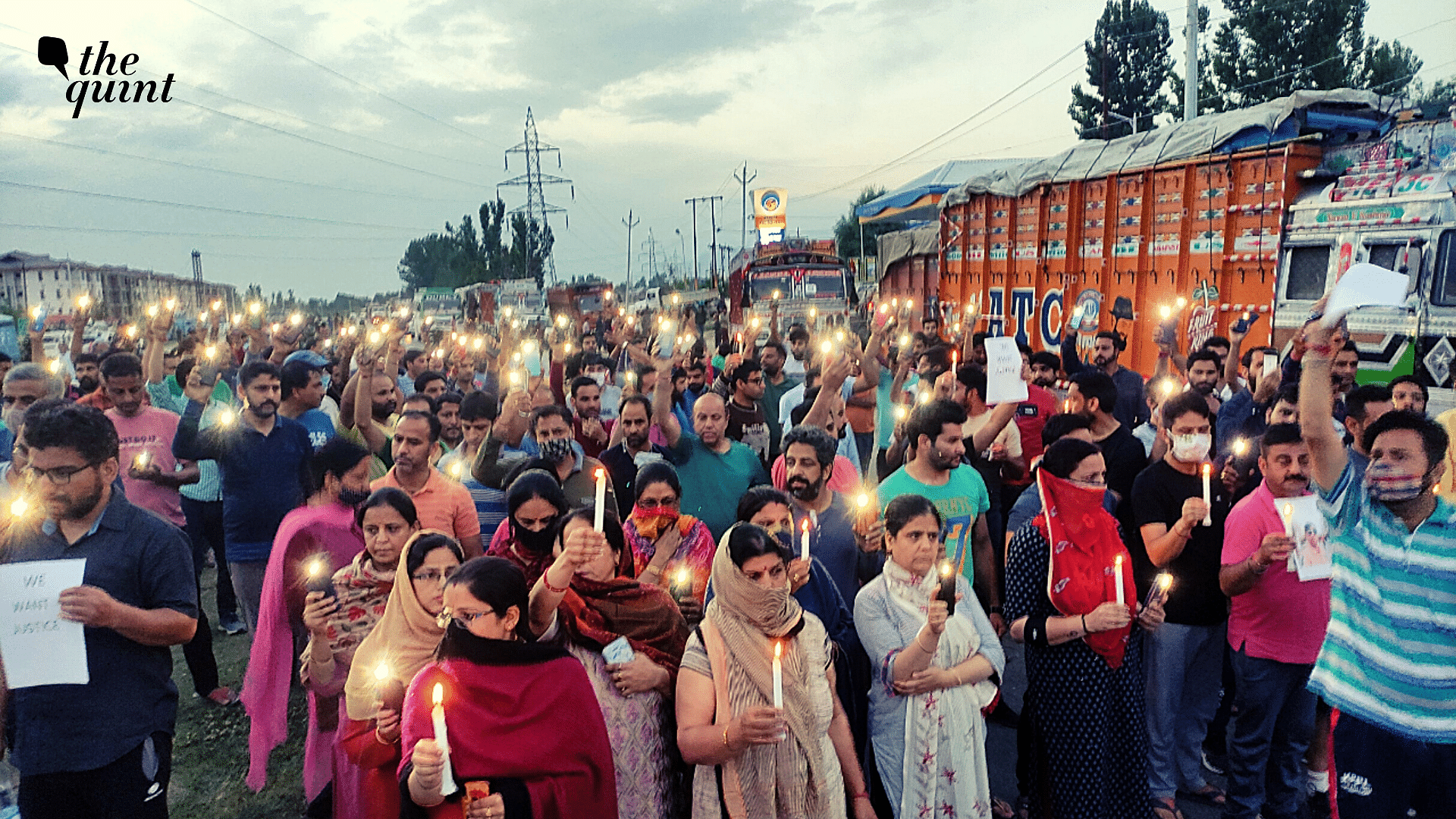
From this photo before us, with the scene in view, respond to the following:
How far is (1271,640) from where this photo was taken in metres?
3.79

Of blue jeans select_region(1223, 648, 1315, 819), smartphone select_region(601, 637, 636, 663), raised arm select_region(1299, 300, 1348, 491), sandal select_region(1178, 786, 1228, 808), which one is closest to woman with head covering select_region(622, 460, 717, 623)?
smartphone select_region(601, 637, 636, 663)

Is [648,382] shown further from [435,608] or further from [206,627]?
[435,608]

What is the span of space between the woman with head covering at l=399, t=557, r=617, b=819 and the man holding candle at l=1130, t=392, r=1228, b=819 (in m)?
2.70

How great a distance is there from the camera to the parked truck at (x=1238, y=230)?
7.98 meters

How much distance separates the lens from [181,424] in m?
5.33

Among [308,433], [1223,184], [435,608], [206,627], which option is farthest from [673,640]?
[1223,184]

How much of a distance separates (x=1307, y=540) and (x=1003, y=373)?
168 centimetres

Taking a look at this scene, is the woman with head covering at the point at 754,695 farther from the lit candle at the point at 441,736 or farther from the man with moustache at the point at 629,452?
the man with moustache at the point at 629,452

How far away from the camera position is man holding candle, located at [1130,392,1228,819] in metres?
4.06

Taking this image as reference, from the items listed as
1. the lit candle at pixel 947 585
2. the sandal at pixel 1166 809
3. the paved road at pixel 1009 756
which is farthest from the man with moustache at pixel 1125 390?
the lit candle at pixel 947 585

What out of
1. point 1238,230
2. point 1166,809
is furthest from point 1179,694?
point 1238,230

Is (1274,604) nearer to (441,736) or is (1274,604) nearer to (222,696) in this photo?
(441,736)

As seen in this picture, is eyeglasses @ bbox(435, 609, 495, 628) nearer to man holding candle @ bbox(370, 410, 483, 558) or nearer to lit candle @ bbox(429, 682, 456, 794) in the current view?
lit candle @ bbox(429, 682, 456, 794)

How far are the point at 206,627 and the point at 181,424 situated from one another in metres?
1.23
